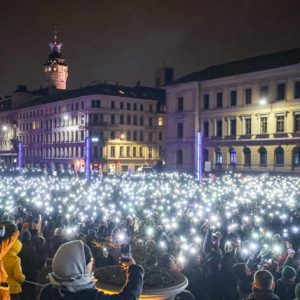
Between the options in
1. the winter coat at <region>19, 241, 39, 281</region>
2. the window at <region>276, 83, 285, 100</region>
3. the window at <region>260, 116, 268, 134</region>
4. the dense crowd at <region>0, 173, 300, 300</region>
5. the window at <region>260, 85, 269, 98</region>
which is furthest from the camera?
the window at <region>260, 85, 269, 98</region>

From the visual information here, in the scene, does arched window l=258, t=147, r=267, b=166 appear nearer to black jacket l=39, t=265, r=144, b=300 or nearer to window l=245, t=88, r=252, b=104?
window l=245, t=88, r=252, b=104

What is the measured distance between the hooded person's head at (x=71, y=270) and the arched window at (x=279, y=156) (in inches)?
1886

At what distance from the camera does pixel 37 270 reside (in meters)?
8.98

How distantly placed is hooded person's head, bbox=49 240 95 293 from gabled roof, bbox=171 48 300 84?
4852 centimetres

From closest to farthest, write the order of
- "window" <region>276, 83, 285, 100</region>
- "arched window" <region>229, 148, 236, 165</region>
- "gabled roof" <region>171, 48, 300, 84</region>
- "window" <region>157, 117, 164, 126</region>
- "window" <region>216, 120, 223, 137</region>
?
"window" <region>276, 83, 285, 100</region>
"gabled roof" <region>171, 48, 300, 84</region>
"arched window" <region>229, 148, 236, 165</region>
"window" <region>216, 120, 223, 137</region>
"window" <region>157, 117, 164, 126</region>

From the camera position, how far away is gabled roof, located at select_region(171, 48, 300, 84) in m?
52.3

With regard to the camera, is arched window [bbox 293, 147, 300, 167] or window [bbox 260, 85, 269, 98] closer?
arched window [bbox 293, 147, 300, 167]

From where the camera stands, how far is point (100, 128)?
77.2 m

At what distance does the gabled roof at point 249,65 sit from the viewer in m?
52.3

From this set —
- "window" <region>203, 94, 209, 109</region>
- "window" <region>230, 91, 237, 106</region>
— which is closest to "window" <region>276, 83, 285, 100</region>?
"window" <region>230, 91, 237, 106</region>

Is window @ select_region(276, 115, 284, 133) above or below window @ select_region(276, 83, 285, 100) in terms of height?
below

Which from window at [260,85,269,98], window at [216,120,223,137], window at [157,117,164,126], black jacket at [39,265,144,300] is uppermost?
window at [260,85,269,98]

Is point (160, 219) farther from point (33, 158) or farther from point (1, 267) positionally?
point (33, 158)

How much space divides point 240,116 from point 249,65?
24.5 feet
